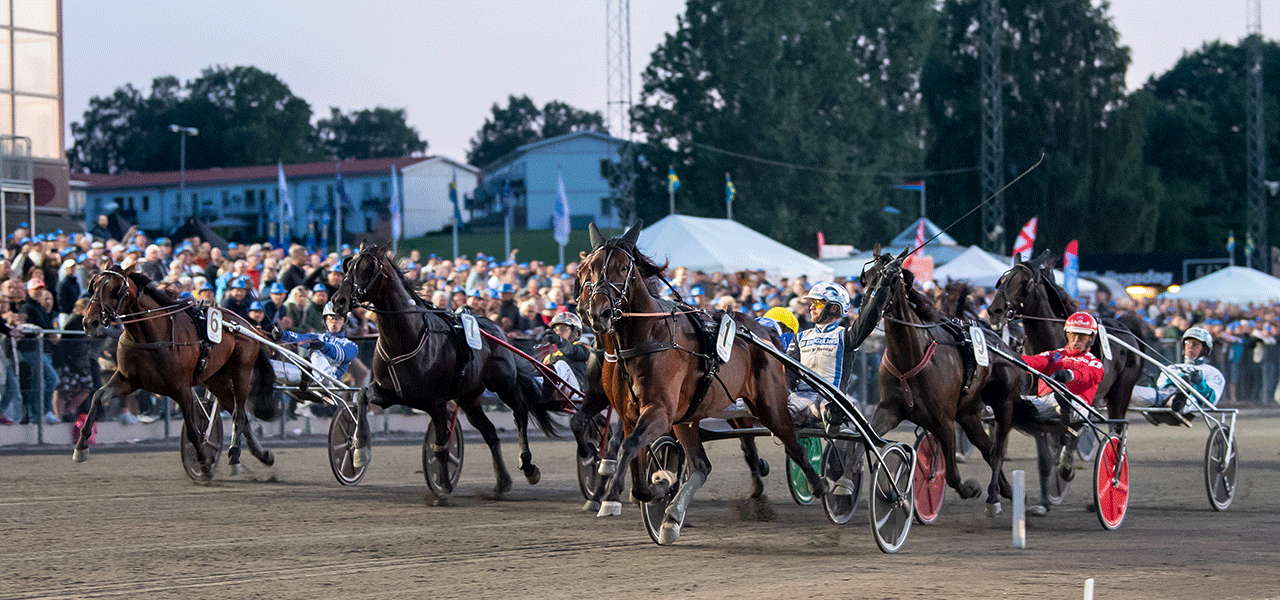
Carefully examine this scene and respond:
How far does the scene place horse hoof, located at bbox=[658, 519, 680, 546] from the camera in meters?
8.12

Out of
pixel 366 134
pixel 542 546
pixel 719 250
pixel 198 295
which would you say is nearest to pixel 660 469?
pixel 542 546

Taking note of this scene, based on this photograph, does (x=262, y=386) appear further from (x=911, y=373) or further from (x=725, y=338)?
(x=911, y=373)

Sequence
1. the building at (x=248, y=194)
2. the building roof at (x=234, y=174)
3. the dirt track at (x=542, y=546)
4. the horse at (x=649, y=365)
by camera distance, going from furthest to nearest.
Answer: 1. the building roof at (x=234, y=174)
2. the building at (x=248, y=194)
3. the horse at (x=649, y=365)
4. the dirt track at (x=542, y=546)

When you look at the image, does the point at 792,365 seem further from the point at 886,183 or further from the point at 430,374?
the point at 886,183

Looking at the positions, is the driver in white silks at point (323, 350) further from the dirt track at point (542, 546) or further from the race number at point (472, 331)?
the race number at point (472, 331)

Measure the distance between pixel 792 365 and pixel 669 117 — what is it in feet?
163

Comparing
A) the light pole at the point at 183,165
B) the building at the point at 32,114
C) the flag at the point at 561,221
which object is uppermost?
the light pole at the point at 183,165

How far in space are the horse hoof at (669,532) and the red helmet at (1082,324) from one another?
385cm

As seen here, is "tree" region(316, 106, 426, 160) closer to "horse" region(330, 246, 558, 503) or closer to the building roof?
the building roof

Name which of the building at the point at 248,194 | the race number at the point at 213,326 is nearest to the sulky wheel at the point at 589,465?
the race number at the point at 213,326

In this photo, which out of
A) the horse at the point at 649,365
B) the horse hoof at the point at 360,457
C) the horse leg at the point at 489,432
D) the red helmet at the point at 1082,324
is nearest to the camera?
the horse at the point at 649,365

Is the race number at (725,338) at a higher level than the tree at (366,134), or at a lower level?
lower

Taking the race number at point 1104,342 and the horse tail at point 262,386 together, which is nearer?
the race number at point 1104,342

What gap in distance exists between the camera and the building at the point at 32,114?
2791 centimetres
